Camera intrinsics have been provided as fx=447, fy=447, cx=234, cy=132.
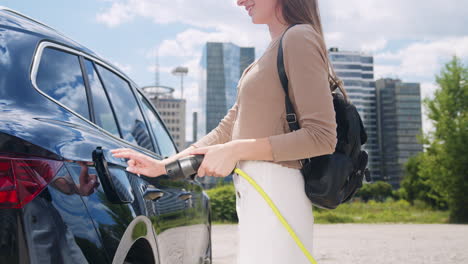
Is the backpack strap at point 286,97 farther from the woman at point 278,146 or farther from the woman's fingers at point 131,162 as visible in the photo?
the woman's fingers at point 131,162

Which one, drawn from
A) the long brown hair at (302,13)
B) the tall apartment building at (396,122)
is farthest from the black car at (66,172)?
the tall apartment building at (396,122)

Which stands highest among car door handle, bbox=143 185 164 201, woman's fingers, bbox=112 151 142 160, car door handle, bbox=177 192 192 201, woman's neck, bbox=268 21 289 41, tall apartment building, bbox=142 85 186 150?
tall apartment building, bbox=142 85 186 150

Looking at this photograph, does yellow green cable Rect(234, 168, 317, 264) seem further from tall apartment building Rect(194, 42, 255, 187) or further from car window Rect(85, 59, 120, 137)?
tall apartment building Rect(194, 42, 255, 187)

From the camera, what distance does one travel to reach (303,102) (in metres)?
1.54

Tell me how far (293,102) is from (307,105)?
0.27ft

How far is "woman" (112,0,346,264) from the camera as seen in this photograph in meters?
1.51

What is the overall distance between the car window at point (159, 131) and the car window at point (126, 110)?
23 cm

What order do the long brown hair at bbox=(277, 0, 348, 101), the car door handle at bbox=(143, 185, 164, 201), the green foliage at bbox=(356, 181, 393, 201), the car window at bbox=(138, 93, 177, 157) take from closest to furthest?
the long brown hair at bbox=(277, 0, 348, 101) < the car door handle at bbox=(143, 185, 164, 201) < the car window at bbox=(138, 93, 177, 157) < the green foliage at bbox=(356, 181, 393, 201)

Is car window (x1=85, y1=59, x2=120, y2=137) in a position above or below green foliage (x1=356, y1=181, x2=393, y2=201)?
above

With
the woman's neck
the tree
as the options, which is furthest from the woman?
the tree

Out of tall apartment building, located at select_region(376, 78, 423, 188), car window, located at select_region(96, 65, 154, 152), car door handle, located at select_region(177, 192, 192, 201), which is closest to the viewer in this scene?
car window, located at select_region(96, 65, 154, 152)

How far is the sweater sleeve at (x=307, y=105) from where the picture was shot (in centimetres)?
151

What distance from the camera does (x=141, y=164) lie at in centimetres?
184

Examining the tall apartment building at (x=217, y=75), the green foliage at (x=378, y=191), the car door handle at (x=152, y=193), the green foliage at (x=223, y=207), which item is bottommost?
the green foliage at (x=378, y=191)
